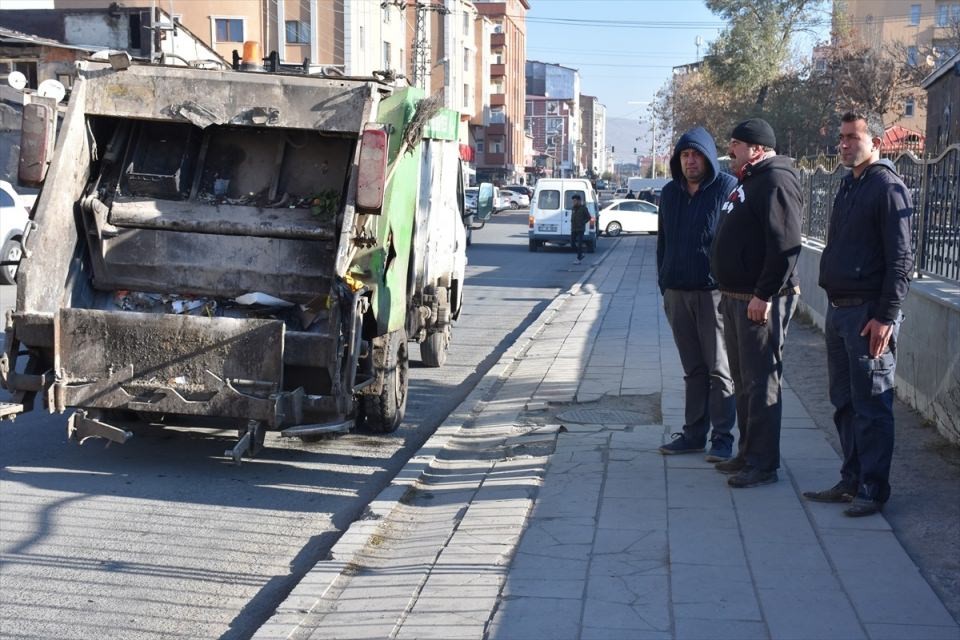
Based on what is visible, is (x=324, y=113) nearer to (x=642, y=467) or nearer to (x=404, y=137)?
(x=404, y=137)

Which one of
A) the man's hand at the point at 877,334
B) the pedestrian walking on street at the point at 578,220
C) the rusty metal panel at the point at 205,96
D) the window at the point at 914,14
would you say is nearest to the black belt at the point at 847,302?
the man's hand at the point at 877,334

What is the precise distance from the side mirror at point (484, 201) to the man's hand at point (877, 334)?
8257mm

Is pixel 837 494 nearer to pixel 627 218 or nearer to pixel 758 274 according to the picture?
pixel 758 274

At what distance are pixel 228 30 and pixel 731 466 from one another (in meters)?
46.4

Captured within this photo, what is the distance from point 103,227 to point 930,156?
636cm

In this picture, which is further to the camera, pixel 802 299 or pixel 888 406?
pixel 802 299

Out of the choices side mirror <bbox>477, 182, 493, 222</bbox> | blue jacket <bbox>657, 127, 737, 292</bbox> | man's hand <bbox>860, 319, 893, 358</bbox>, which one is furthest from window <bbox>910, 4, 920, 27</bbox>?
man's hand <bbox>860, 319, 893, 358</bbox>

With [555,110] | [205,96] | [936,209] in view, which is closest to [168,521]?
[205,96]

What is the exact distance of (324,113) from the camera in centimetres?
759

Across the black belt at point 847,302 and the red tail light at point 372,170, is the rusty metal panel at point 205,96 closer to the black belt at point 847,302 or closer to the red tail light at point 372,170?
the red tail light at point 372,170

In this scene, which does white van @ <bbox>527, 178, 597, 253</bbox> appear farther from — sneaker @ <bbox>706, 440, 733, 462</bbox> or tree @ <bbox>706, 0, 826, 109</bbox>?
sneaker @ <bbox>706, 440, 733, 462</bbox>

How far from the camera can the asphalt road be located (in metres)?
5.02

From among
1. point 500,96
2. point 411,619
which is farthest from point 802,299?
point 500,96

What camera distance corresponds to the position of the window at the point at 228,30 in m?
48.9
